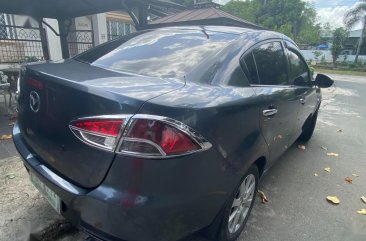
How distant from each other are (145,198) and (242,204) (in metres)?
1.17

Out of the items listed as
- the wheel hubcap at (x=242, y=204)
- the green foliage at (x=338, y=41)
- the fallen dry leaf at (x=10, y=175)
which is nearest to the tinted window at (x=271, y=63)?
A: the wheel hubcap at (x=242, y=204)

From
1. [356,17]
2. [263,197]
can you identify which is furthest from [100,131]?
[356,17]

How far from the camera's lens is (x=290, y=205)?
9.73 ft

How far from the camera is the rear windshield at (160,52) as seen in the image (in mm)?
2082

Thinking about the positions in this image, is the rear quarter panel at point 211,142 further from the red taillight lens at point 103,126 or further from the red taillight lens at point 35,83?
the red taillight lens at point 35,83

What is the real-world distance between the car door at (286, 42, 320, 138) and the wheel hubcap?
4.23ft

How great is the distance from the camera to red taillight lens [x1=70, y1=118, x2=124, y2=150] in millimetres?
1463

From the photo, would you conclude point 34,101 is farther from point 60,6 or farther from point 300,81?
point 60,6

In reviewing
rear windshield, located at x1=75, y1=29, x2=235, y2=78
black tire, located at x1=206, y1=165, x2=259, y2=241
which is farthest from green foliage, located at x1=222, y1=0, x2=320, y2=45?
black tire, located at x1=206, y1=165, x2=259, y2=241

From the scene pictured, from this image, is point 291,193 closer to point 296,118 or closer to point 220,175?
point 296,118

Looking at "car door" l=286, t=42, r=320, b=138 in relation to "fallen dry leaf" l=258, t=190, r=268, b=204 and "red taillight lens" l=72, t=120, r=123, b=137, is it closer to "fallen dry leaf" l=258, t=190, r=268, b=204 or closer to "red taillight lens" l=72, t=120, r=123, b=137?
"fallen dry leaf" l=258, t=190, r=268, b=204

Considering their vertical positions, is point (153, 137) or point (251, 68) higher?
point (251, 68)

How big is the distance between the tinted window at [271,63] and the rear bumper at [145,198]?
116 centimetres

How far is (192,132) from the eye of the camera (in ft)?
5.08
